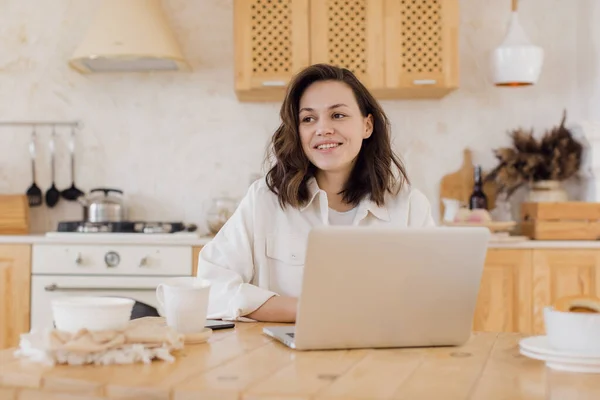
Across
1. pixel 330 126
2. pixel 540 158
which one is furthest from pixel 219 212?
pixel 330 126

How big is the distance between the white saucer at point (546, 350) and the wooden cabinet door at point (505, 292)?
2169 mm

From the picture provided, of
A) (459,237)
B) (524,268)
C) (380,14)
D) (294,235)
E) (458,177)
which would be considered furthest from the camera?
(458,177)

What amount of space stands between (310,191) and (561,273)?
1.73m

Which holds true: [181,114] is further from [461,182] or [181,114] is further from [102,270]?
[461,182]

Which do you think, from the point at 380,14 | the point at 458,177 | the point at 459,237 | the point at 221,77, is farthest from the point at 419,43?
the point at 459,237

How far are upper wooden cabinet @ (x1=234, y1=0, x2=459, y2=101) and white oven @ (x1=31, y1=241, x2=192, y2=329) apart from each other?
0.88m

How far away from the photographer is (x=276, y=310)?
76.1 inches

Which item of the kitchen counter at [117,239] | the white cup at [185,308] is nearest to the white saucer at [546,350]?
the white cup at [185,308]

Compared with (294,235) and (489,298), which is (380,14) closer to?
(489,298)

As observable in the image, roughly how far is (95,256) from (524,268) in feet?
6.30

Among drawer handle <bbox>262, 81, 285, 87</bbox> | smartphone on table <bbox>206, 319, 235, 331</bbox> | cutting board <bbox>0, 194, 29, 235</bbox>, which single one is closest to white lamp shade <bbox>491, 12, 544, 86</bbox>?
drawer handle <bbox>262, 81, 285, 87</bbox>

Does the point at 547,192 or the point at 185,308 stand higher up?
the point at 547,192

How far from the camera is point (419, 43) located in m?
3.80

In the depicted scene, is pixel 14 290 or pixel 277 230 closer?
pixel 277 230
